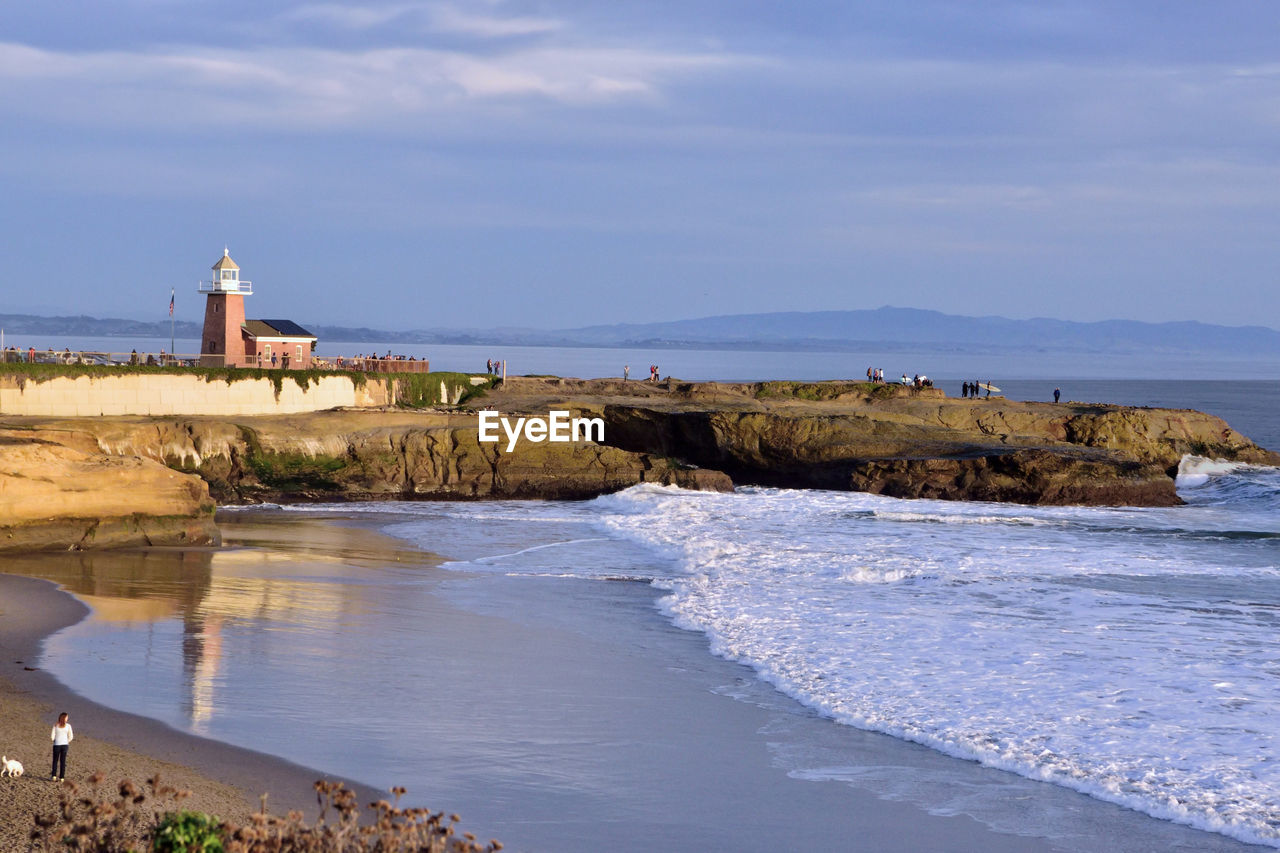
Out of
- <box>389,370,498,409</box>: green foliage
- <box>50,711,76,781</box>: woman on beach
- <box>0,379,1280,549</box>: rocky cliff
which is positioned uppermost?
<box>389,370,498,409</box>: green foliage

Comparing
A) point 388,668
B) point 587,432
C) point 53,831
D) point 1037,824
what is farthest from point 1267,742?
point 587,432

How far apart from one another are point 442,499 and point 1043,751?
24.4 metres

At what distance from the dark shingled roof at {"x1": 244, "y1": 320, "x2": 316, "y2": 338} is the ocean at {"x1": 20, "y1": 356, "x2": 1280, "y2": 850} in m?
23.3

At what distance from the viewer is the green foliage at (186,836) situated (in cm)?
611

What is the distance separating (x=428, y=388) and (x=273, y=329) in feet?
22.3

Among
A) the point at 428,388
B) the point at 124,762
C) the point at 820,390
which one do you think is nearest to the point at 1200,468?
the point at 820,390

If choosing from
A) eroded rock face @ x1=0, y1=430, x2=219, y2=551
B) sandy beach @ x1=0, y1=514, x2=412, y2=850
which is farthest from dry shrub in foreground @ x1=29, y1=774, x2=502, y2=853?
eroded rock face @ x1=0, y1=430, x2=219, y2=551

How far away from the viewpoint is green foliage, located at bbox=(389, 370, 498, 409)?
41250 mm

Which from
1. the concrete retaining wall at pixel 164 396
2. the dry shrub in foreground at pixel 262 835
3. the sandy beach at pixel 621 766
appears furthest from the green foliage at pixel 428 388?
the dry shrub in foreground at pixel 262 835

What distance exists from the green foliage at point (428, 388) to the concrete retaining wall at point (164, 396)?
2296 mm

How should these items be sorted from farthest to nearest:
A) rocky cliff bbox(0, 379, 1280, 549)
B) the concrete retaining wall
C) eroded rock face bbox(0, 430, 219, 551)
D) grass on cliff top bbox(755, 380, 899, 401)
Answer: grass on cliff top bbox(755, 380, 899, 401) → the concrete retaining wall → rocky cliff bbox(0, 379, 1280, 549) → eroded rock face bbox(0, 430, 219, 551)

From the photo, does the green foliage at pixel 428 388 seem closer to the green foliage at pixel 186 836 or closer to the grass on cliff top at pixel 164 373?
the grass on cliff top at pixel 164 373

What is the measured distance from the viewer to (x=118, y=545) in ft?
69.6

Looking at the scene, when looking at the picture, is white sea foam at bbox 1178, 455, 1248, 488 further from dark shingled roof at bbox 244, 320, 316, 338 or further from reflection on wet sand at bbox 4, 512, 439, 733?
dark shingled roof at bbox 244, 320, 316, 338
